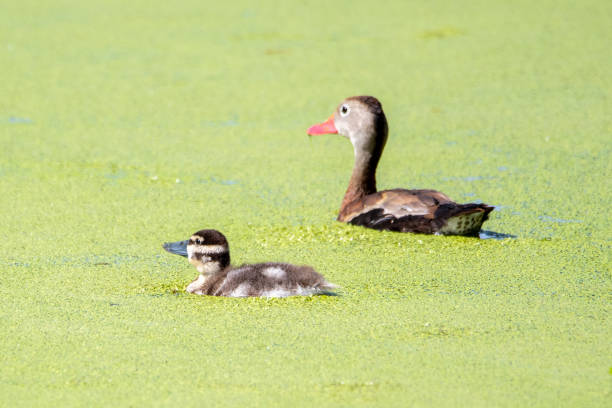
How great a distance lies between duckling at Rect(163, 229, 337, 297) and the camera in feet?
12.7

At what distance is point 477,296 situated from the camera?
3.96 metres

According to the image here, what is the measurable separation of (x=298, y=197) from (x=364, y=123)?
553 millimetres

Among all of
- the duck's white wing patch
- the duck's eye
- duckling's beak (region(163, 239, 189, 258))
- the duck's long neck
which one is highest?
the duck's eye

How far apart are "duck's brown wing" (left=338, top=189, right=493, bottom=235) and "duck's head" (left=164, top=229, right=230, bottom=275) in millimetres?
1076

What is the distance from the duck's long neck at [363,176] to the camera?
5.27m

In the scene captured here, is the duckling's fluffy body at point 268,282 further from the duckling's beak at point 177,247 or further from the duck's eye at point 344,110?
the duck's eye at point 344,110

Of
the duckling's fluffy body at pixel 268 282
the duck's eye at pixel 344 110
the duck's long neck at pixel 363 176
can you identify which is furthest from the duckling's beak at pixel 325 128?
the duckling's fluffy body at pixel 268 282

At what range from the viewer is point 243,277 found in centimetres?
392

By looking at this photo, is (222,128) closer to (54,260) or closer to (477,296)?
(54,260)

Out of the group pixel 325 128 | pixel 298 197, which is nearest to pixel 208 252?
pixel 298 197

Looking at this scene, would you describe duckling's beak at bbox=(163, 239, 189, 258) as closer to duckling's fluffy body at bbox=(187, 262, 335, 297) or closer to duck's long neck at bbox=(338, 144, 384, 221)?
duckling's fluffy body at bbox=(187, 262, 335, 297)

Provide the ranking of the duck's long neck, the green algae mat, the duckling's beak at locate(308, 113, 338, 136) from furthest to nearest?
the duckling's beak at locate(308, 113, 338, 136) → the duck's long neck → the green algae mat

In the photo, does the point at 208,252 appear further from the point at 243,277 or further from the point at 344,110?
the point at 344,110

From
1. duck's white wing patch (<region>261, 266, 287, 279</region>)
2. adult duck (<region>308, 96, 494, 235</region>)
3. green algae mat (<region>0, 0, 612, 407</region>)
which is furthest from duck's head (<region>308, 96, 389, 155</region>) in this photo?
duck's white wing patch (<region>261, 266, 287, 279</region>)
